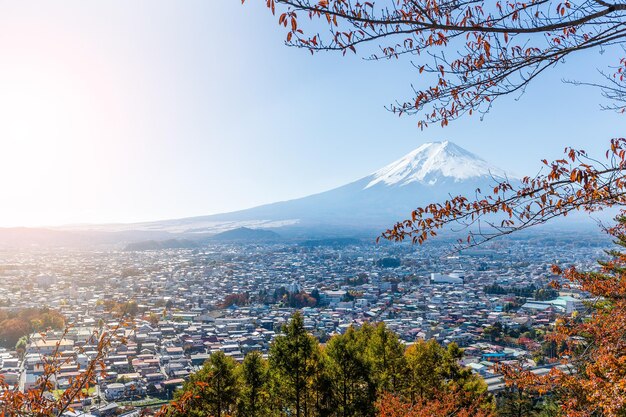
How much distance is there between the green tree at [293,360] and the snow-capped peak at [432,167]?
471ft

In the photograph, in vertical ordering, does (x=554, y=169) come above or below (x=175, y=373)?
above

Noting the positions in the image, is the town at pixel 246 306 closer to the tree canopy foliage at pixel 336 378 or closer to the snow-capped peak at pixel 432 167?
the tree canopy foliage at pixel 336 378

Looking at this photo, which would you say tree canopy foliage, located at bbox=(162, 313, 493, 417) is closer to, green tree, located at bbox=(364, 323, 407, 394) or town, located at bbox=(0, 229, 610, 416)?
green tree, located at bbox=(364, 323, 407, 394)

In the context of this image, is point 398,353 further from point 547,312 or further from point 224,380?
point 547,312

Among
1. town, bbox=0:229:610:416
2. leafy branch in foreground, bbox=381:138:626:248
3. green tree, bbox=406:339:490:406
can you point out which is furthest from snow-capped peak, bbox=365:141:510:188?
leafy branch in foreground, bbox=381:138:626:248

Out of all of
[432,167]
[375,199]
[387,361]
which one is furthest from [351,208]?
[387,361]

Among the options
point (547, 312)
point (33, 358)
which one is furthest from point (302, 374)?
point (547, 312)

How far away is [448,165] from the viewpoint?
160m

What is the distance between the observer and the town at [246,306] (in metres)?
16.5

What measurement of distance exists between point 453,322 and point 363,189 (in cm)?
13878

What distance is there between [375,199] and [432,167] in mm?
28587

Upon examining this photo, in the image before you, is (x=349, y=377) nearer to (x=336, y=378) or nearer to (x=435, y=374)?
(x=336, y=378)

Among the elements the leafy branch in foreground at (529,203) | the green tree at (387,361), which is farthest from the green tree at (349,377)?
the leafy branch in foreground at (529,203)

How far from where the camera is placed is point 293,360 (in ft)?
28.9
